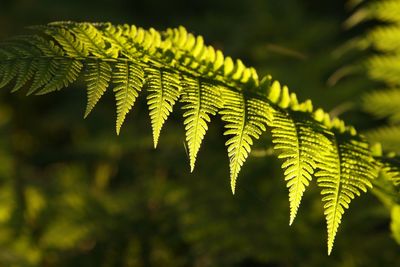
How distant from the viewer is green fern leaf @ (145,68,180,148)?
1188 mm

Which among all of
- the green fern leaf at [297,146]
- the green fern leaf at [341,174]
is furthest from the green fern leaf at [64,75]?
the green fern leaf at [341,174]

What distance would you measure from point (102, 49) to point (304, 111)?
51 centimetres

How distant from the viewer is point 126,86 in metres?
1.21

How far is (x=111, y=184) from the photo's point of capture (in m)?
3.07

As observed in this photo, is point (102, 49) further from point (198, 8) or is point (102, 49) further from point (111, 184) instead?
point (198, 8)

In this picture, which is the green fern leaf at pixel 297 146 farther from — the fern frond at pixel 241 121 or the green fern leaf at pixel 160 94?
the green fern leaf at pixel 160 94

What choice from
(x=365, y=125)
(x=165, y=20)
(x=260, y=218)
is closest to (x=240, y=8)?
(x=165, y=20)

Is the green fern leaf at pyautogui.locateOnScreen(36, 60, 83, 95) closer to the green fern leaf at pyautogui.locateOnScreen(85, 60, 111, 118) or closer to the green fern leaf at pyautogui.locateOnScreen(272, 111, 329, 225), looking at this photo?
the green fern leaf at pyautogui.locateOnScreen(85, 60, 111, 118)

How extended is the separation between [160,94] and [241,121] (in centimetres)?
18

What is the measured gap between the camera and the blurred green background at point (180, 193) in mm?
2184

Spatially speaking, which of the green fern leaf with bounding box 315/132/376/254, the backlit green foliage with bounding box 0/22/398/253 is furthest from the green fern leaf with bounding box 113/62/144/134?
the green fern leaf with bounding box 315/132/376/254

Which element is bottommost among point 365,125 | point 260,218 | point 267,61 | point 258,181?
point 260,218

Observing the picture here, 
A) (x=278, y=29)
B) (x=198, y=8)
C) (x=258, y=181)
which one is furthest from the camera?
(x=198, y=8)

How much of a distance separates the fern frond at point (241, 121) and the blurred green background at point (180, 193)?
327 mm
